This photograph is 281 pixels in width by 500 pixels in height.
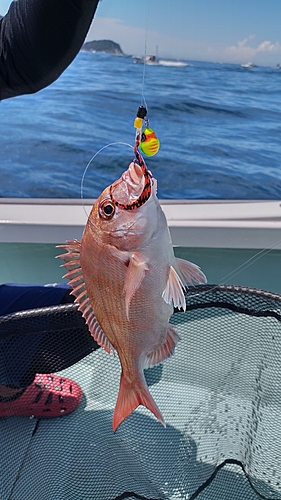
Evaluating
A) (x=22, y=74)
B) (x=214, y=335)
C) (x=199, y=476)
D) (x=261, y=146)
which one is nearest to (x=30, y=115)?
(x=261, y=146)

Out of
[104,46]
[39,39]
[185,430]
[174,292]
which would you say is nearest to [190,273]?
[174,292]

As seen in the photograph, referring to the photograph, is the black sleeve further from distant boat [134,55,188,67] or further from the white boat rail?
distant boat [134,55,188,67]

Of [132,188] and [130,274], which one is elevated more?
[132,188]

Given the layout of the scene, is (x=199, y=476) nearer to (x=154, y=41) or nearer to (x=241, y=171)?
(x=241, y=171)

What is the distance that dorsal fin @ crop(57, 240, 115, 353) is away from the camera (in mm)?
923

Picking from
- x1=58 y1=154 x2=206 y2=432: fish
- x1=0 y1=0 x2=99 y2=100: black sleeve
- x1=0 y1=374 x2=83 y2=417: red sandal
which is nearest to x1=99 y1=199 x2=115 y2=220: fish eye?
x1=58 y1=154 x2=206 y2=432: fish

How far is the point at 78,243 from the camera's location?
0.92m

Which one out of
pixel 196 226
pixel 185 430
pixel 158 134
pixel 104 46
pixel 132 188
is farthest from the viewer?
pixel 104 46

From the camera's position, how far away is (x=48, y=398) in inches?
64.0

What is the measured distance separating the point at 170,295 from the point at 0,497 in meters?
0.95

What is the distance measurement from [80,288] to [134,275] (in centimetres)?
16

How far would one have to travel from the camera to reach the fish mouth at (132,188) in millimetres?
804

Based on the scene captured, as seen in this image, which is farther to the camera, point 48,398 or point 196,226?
point 196,226

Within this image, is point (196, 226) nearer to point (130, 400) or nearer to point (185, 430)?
point (185, 430)
